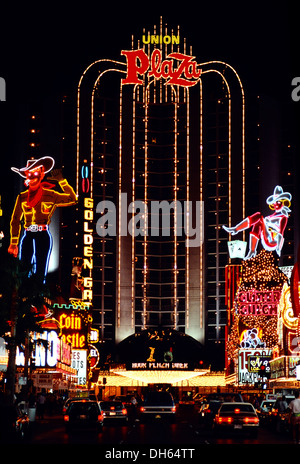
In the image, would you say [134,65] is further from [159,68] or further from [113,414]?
Answer: [113,414]

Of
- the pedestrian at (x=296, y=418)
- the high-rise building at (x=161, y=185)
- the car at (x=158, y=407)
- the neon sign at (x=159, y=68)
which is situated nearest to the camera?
the pedestrian at (x=296, y=418)

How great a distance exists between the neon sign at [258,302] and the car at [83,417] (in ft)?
147

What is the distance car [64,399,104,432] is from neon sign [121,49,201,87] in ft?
351

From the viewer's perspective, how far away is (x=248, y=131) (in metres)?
150

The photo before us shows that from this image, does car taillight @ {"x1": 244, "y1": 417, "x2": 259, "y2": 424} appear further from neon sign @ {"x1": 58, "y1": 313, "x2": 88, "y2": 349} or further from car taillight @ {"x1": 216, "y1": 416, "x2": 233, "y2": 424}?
neon sign @ {"x1": 58, "y1": 313, "x2": 88, "y2": 349}

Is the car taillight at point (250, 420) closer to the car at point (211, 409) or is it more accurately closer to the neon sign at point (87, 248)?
the car at point (211, 409)

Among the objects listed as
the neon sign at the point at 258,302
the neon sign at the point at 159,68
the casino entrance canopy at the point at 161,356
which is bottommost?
the casino entrance canopy at the point at 161,356

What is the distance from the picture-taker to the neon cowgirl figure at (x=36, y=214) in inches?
3201

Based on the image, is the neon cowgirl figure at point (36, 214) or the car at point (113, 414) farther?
the neon cowgirl figure at point (36, 214)

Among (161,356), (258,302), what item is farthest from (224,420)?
(161,356)

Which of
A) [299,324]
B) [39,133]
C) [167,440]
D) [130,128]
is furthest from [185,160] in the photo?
[167,440]

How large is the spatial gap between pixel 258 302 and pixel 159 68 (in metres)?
70.1

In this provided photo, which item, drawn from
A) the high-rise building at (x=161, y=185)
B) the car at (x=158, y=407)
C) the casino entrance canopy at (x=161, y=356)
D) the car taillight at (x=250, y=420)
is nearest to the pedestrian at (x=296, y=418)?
the car taillight at (x=250, y=420)
